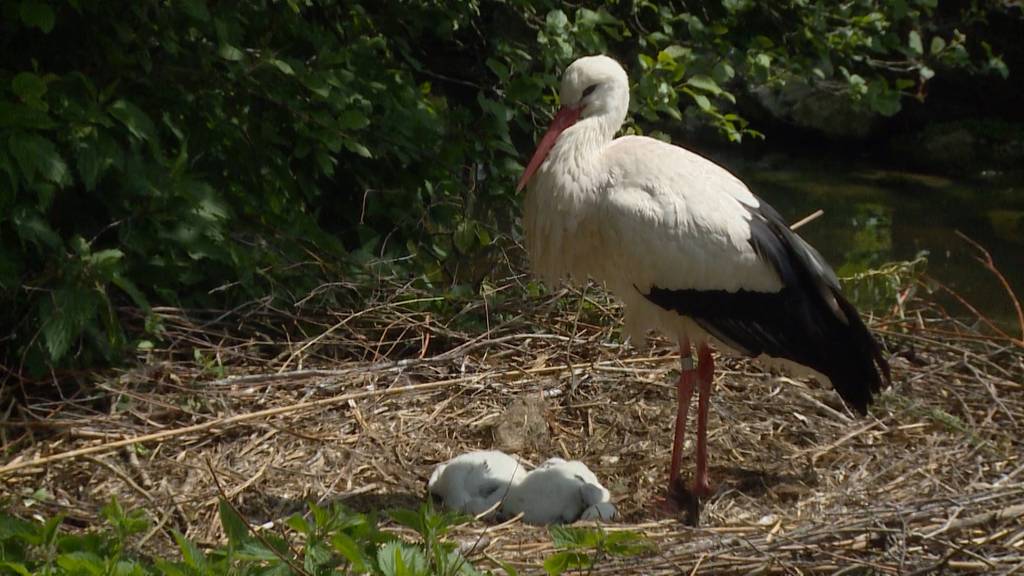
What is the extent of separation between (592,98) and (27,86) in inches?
64.1

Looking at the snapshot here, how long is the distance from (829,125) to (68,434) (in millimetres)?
10429

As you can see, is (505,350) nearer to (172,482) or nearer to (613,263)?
(613,263)

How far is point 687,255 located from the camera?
12.2ft

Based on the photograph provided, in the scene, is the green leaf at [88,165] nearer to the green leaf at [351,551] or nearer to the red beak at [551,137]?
the red beak at [551,137]

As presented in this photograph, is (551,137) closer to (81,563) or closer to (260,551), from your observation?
(260,551)

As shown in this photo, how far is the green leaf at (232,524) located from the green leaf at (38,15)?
5.34 feet

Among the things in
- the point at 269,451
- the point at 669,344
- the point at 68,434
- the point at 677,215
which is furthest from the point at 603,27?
the point at 68,434

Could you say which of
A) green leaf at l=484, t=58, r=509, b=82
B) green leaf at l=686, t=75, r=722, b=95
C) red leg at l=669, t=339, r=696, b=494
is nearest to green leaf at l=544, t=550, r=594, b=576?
red leg at l=669, t=339, r=696, b=494

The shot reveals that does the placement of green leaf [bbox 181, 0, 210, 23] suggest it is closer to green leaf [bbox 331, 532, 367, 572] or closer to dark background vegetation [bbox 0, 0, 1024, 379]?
dark background vegetation [bbox 0, 0, 1024, 379]

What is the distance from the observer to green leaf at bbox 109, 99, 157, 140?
374cm

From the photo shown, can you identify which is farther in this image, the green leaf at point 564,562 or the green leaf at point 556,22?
the green leaf at point 556,22

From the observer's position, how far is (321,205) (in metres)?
5.09

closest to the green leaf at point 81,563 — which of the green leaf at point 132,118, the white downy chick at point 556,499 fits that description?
the white downy chick at point 556,499

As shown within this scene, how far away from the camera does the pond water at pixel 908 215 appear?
8508mm
